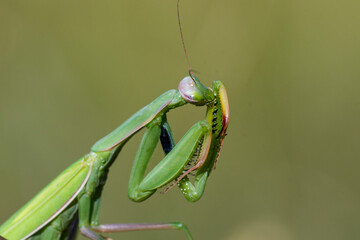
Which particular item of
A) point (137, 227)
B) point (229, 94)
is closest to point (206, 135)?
point (137, 227)

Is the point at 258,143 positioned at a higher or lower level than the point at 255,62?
lower

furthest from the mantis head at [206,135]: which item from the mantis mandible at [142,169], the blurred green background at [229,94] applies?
the blurred green background at [229,94]

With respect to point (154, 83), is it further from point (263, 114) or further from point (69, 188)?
point (69, 188)

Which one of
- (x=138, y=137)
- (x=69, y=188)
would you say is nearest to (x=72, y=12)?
(x=138, y=137)

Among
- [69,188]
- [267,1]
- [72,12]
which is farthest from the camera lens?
[72,12]

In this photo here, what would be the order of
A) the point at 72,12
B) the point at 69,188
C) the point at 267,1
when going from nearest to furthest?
the point at 69,188 < the point at 267,1 < the point at 72,12

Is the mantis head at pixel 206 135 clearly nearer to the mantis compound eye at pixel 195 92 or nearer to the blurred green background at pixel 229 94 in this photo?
the mantis compound eye at pixel 195 92

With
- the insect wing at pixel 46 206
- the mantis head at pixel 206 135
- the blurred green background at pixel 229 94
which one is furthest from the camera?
the blurred green background at pixel 229 94

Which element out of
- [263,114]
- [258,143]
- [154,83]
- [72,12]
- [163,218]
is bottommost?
[163,218]
